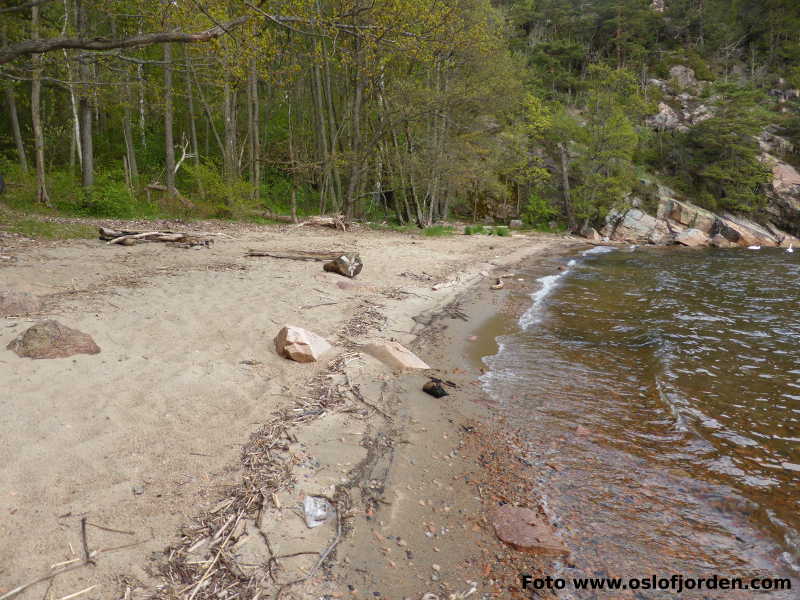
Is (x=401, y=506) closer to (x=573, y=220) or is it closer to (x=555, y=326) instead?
(x=555, y=326)

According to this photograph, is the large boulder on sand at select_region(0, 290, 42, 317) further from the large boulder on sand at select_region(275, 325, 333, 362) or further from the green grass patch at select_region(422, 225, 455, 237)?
the green grass patch at select_region(422, 225, 455, 237)

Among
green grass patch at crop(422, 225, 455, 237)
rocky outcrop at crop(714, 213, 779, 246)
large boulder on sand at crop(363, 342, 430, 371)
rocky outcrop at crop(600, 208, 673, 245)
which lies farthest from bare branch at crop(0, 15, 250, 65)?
rocky outcrop at crop(714, 213, 779, 246)

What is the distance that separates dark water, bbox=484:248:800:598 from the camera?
2.62 metres

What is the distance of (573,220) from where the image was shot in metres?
28.8

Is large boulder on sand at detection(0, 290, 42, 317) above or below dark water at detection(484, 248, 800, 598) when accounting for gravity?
above

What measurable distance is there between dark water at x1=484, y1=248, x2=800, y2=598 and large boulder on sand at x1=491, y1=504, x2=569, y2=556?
4.8 inches

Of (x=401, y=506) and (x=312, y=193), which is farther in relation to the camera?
(x=312, y=193)

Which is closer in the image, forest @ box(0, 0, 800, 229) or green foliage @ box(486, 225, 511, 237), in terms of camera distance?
forest @ box(0, 0, 800, 229)

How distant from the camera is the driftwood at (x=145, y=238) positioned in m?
9.73

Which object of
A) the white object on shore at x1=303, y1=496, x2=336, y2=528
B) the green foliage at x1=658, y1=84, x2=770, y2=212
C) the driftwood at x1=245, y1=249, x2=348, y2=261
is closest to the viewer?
the white object on shore at x1=303, y1=496, x2=336, y2=528

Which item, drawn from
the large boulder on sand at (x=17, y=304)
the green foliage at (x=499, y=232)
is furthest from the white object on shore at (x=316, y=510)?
the green foliage at (x=499, y=232)

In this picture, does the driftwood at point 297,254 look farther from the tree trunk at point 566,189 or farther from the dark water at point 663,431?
the tree trunk at point 566,189

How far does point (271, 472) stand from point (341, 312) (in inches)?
151

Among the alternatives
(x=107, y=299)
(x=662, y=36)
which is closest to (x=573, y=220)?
(x=107, y=299)
